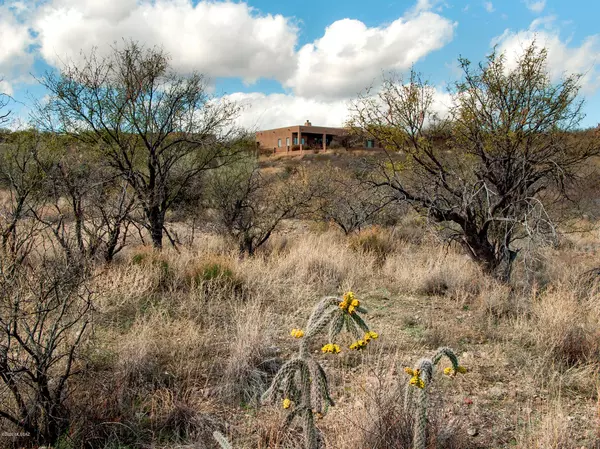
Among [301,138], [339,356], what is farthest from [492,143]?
[301,138]

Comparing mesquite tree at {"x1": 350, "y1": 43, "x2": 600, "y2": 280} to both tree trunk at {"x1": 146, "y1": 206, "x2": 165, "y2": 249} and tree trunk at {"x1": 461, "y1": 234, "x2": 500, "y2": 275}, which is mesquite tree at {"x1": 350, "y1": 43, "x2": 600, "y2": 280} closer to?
tree trunk at {"x1": 461, "y1": 234, "x2": 500, "y2": 275}

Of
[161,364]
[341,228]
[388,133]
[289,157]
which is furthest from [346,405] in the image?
[289,157]

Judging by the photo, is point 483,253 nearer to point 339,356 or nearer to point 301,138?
point 339,356

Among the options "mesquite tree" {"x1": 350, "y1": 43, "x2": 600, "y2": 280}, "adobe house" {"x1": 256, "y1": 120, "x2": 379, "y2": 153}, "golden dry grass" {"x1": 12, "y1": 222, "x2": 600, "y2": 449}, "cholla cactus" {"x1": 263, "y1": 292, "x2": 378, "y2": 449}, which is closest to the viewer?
"cholla cactus" {"x1": 263, "y1": 292, "x2": 378, "y2": 449}

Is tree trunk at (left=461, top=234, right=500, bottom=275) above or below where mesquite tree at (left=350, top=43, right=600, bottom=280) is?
below

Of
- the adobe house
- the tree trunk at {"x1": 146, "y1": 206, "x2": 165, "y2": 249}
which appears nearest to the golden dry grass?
the tree trunk at {"x1": 146, "y1": 206, "x2": 165, "y2": 249}

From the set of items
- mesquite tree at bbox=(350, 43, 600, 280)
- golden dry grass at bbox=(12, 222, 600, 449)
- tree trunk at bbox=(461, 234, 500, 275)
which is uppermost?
mesquite tree at bbox=(350, 43, 600, 280)

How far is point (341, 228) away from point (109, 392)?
34.3 ft

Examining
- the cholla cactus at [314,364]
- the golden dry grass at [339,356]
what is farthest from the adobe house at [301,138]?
the cholla cactus at [314,364]

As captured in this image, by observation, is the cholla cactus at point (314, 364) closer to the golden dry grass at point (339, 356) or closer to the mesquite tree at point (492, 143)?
the golden dry grass at point (339, 356)

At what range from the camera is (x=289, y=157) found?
4562cm

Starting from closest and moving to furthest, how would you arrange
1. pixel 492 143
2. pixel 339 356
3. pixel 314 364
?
1. pixel 314 364
2. pixel 339 356
3. pixel 492 143

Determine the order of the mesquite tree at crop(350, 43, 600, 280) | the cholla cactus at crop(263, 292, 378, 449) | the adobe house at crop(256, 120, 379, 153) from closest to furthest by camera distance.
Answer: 1. the cholla cactus at crop(263, 292, 378, 449)
2. the mesquite tree at crop(350, 43, 600, 280)
3. the adobe house at crop(256, 120, 379, 153)

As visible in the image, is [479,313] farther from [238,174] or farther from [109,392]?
[238,174]
